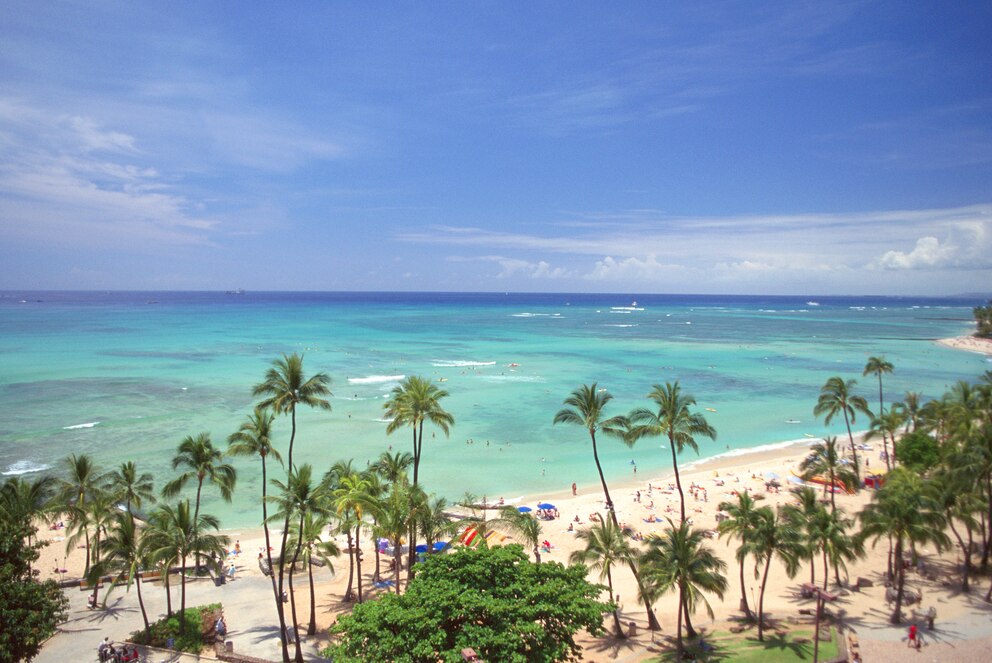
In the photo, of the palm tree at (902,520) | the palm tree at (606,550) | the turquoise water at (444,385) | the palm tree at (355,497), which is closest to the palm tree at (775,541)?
the palm tree at (902,520)

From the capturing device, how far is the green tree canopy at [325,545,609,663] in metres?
15.2

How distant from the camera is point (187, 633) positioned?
23.0m

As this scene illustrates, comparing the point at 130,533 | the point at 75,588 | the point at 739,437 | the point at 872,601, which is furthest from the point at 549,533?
the point at 739,437

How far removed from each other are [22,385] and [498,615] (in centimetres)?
8497

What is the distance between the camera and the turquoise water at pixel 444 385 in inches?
1950

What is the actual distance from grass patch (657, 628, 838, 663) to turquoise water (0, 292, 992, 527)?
893 inches

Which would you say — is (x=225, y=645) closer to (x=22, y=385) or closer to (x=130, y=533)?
(x=130, y=533)

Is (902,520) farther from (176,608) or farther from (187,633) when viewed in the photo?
(176,608)

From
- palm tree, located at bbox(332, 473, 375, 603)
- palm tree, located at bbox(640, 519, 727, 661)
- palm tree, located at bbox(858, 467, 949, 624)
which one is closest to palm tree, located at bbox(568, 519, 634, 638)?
palm tree, located at bbox(640, 519, 727, 661)

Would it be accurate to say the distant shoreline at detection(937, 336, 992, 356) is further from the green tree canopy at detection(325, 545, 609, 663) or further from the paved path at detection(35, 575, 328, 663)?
the paved path at detection(35, 575, 328, 663)

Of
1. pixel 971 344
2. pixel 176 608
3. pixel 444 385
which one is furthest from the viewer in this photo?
pixel 971 344

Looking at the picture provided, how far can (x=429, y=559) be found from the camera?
1888cm

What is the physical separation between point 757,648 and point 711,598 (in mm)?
6154

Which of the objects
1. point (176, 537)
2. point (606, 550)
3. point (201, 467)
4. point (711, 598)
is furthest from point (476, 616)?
point (711, 598)
